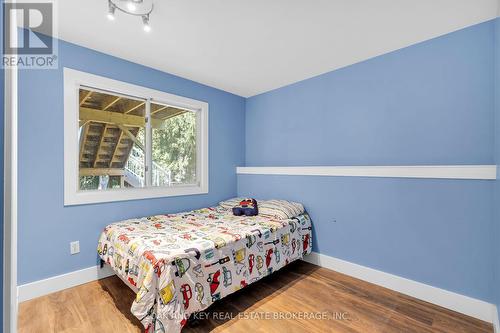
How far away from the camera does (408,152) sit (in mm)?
2180

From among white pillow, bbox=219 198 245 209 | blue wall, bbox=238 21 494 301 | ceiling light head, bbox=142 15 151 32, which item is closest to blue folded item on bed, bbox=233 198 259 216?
white pillow, bbox=219 198 245 209

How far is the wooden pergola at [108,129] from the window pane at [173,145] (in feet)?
0.33

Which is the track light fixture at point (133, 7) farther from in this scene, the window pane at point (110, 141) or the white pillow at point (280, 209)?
the white pillow at point (280, 209)

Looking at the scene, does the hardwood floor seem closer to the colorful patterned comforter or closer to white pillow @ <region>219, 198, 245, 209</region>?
the colorful patterned comforter

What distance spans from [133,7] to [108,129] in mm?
1351

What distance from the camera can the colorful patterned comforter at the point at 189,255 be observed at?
1.45m

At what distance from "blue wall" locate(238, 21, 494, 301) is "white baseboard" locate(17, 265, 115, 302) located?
2.28m

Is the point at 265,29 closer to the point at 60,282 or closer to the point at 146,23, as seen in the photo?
the point at 146,23

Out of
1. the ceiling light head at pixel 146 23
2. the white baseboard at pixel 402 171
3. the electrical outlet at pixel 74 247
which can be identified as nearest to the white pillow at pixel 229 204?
the white baseboard at pixel 402 171

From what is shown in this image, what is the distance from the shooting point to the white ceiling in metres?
1.69

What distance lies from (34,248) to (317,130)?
3.11 meters

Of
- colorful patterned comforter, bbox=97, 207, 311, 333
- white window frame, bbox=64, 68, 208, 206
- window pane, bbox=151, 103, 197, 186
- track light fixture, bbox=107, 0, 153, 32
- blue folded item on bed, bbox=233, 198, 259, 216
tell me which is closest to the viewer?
colorful patterned comforter, bbox=97, 207, 311, 333

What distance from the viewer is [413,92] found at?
216cm

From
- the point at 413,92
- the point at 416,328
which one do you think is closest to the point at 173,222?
the point at 416,328
